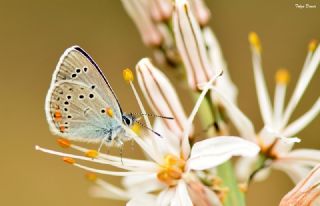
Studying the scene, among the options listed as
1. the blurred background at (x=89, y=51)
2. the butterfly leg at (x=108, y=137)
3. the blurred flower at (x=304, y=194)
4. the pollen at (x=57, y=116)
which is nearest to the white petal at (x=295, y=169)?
the blurred flower at (x=304, y=194)

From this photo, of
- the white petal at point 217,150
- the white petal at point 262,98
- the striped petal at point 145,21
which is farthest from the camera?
the striped petal at point 145,21

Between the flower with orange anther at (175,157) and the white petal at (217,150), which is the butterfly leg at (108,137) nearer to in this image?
the flower with orange anther at (175,157)

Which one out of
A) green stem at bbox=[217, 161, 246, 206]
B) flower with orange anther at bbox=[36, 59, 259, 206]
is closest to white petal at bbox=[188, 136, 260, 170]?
flower with orange anther at bbox=[36, 59, 259, 206]

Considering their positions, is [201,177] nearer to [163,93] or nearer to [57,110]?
[163,93]

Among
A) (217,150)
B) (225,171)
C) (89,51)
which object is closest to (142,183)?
(225,171)

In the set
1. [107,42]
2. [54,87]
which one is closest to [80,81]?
[54,87]

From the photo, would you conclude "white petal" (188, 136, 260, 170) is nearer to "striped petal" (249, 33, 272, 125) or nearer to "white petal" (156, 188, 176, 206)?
"white petal" (156, 188, 176, 206)

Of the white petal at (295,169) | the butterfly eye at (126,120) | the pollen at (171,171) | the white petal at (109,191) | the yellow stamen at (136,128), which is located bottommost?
the white petal at (109,191)
